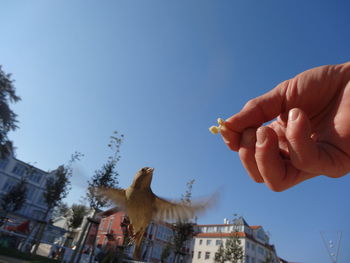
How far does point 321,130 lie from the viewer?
1.85 metres

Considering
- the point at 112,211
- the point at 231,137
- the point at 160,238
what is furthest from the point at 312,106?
the point at 160,238

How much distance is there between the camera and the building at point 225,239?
47.8 m

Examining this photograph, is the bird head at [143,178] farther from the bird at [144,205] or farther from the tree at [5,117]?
the tree at [5,117]

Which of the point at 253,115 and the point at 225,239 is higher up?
the point at 225,239

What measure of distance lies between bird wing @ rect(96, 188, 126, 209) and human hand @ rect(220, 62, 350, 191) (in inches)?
97.3

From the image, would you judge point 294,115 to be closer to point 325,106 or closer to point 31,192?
point 325,106

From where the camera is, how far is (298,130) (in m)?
1.47

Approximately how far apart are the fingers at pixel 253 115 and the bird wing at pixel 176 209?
5.23 ft

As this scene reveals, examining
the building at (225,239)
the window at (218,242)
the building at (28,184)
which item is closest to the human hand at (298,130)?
the building at (225,239)

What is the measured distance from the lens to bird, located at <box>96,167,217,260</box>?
3.18 metres

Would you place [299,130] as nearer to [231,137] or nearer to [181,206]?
[231,137]

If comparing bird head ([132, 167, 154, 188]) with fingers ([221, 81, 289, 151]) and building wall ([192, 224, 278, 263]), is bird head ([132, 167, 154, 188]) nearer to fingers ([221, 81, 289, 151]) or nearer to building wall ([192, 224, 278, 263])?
fingers ([221, 81, 289, 151])

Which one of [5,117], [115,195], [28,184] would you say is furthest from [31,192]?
[115,195]

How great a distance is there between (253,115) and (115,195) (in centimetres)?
285
